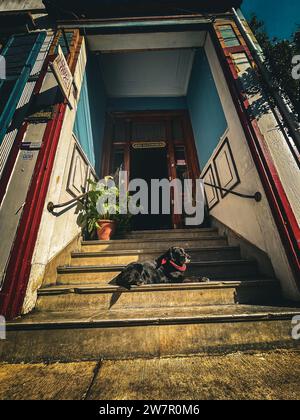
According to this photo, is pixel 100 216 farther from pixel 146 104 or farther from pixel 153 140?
pixel 146 104

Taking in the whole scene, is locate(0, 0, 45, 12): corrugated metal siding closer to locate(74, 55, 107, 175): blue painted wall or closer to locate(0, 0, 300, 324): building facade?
locate(0, 0, 300, 324): building facade

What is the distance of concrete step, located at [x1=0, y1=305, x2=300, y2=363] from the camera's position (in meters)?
1.68

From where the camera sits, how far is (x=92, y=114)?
5301 millimetres

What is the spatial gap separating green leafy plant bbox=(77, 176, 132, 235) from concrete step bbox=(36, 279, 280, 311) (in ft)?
5.55

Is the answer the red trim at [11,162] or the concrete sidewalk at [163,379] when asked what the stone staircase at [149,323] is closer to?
the concrete sidewalk at [163,379]

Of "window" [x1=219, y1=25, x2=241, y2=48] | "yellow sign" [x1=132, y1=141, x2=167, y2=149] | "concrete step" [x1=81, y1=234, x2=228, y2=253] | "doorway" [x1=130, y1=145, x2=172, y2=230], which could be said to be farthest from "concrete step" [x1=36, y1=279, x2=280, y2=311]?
"doorway" [x1=130, y1=145, x2=172, y2=230]

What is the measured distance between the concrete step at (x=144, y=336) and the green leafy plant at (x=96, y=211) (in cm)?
225

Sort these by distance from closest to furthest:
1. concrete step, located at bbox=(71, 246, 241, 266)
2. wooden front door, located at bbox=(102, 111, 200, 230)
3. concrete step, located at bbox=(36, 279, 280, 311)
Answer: concrete step, located at bbox=(36, 279, 280, 311)
concrete step, located at bbox=(71, 246, 241, 266)
wooden front door, located at bbox=(102, 111, 200, 230)

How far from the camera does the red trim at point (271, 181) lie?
2.40m

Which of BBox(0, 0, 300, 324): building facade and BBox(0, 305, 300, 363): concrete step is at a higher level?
BBox(0, 0, 300, 324): building facade

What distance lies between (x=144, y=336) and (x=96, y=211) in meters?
2.81

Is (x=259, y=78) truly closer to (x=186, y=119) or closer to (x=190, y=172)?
(x=190, y=172)

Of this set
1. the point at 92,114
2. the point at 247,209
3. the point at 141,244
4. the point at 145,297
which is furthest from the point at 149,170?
the point at 145,297

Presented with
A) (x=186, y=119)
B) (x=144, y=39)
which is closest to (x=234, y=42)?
(x=144, y=39)
